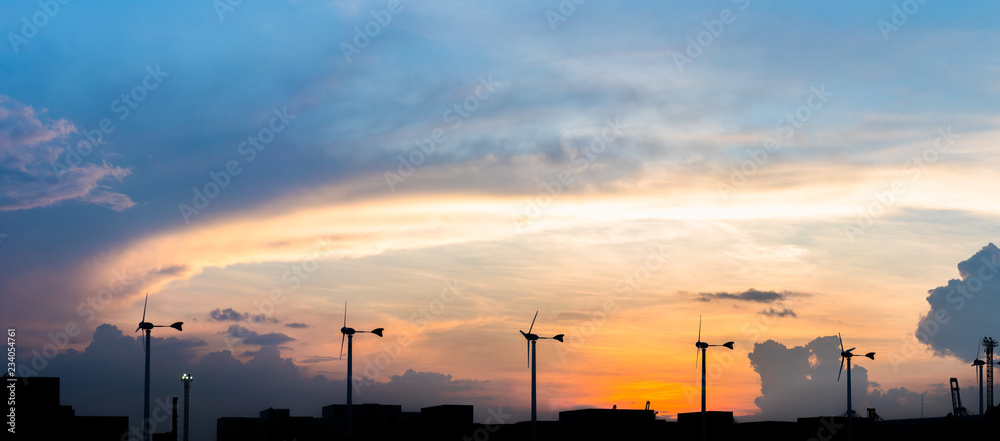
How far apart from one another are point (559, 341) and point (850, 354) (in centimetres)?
6855

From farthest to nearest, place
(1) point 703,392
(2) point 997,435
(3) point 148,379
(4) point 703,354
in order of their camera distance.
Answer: (2) point 997,435
(4) point 703,354
(1) point 703,392
(3) point 148,379

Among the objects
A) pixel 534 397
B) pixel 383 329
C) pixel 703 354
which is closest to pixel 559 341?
pixel 534 397

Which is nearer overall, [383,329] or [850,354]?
[383,329]

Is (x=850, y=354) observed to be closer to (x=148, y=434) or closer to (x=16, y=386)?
(x=148, y=434)

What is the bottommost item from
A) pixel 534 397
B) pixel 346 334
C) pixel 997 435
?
pixel 997 435

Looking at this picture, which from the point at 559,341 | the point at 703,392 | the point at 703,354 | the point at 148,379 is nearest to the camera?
the point at 148,379

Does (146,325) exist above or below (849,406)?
above

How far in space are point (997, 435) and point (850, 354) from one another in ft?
171

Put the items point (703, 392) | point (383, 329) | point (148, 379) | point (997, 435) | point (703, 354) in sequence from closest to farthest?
point (148, 379) → point (383, 329) → point (703, 392) → point (703, 354) → point (997, 435)

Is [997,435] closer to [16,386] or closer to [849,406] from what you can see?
[849,406]

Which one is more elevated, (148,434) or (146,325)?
(146,325)

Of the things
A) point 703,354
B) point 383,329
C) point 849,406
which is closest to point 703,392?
point 703,354

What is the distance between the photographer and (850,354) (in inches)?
6658

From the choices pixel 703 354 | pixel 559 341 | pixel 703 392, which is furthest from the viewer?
pixel 703 354
